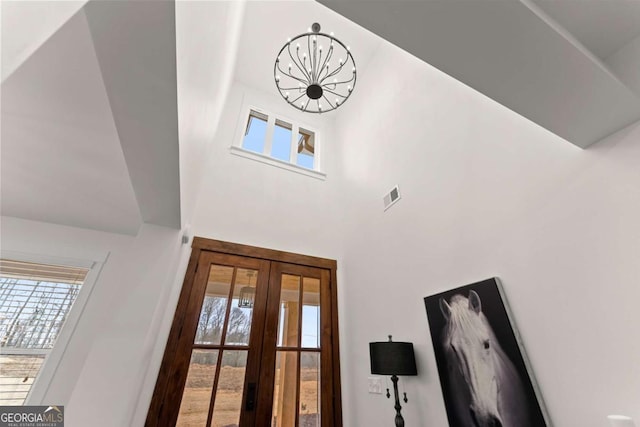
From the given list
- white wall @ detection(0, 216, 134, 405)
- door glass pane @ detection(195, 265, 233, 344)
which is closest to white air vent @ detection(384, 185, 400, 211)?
door glass pane @ detection(195, 265, 233, 344)

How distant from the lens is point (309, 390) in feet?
9.25

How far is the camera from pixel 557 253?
1.47 m

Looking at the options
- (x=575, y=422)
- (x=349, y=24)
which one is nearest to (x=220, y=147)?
(x=349, y=24)

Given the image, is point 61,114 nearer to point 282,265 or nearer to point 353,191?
point 282,265

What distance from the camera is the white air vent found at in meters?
2.91

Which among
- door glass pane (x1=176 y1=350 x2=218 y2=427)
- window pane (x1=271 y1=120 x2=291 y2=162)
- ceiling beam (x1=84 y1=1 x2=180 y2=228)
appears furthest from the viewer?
window pane (x1=271 y1=120 x2=291 y2=162)

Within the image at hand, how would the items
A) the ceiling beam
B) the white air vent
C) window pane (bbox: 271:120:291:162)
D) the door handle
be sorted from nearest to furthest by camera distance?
the ceiling beam
the door handle
the white air vent
window pane (bbox: 271:120:291:162)

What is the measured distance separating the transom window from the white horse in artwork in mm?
3056

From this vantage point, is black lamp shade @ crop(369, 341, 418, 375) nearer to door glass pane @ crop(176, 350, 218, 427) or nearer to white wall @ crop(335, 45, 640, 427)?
white wall @ crop(335, 45, 640, 427)

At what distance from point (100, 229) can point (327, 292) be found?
2470 mm

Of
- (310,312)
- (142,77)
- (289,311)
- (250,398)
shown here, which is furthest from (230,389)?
(142,77)

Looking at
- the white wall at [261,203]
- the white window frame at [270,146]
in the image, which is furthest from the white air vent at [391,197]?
the white window frame at [270,146]

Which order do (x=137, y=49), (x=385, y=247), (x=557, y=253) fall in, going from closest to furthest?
(x=137, y=49)
(x=557, y=253)
(x=385, y=247)

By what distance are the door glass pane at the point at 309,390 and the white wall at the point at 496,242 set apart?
337 millimetres
